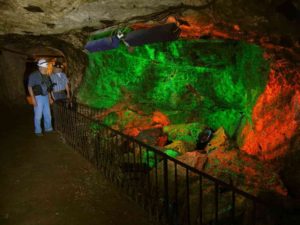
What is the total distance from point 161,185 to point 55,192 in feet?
9.07

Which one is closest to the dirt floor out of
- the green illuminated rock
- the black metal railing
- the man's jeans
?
the black metal railing

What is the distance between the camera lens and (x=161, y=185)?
23.1ft

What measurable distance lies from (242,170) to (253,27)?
411cm

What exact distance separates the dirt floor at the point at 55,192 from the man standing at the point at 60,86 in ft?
6.30

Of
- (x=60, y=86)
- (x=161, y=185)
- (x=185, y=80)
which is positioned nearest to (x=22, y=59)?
(x=60, y=86)

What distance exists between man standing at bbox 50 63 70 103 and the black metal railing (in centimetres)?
45

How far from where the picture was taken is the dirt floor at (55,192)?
456cm

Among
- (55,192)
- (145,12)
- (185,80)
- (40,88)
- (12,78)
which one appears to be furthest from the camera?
(12,78)

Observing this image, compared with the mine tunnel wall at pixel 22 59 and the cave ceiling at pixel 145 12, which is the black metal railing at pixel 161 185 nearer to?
the cave ceiling at pixel 145 12

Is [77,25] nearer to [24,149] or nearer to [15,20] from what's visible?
[15,20]

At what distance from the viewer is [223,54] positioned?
8.93 meters

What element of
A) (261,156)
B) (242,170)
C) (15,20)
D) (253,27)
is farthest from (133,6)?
(261,156)

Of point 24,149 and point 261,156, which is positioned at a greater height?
point 24,149

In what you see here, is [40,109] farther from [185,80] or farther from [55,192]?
[185,80]
